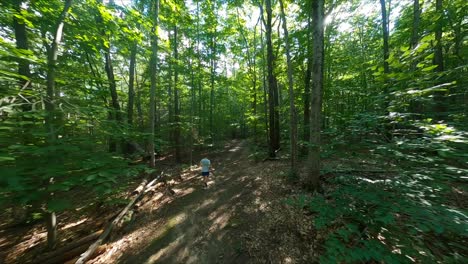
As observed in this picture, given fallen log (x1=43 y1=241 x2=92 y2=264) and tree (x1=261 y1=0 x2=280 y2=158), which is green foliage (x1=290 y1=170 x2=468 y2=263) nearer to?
fallen log (x1=43 y1=241 x2=92 y2=264)

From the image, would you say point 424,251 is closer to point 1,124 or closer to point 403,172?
point 403,172

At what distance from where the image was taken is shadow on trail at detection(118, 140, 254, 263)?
4492mm

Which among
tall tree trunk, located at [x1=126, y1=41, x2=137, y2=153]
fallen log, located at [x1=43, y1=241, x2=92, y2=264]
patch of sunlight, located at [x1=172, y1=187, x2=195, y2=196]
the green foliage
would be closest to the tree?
patch of sunlight, located at [x1=172, y1=187, x2=195, y2=196]

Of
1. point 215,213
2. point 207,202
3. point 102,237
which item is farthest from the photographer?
point 207,202

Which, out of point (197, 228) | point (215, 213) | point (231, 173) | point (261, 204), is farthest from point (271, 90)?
point (197, 228)

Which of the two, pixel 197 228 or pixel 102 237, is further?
pixel 197 228

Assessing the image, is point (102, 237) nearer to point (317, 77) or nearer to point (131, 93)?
point (317, 77)

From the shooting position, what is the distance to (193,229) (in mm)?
5461

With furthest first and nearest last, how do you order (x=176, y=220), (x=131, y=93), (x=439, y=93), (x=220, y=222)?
(x=131, y=93)
(x=176, y=220)
(x=220, y=222)
(x=439, y=93)

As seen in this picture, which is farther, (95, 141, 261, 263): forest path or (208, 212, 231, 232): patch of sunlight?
(208, 212, 231, 232): patch of sunlight

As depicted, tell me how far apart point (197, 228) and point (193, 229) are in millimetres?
120

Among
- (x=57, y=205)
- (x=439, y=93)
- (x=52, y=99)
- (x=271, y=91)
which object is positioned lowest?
(x=57, y=205)

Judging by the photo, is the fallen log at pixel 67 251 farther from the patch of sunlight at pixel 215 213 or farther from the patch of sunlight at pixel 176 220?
the patch of sunlight at pixel 215 213

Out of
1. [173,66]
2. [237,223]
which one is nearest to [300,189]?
[237,223]
